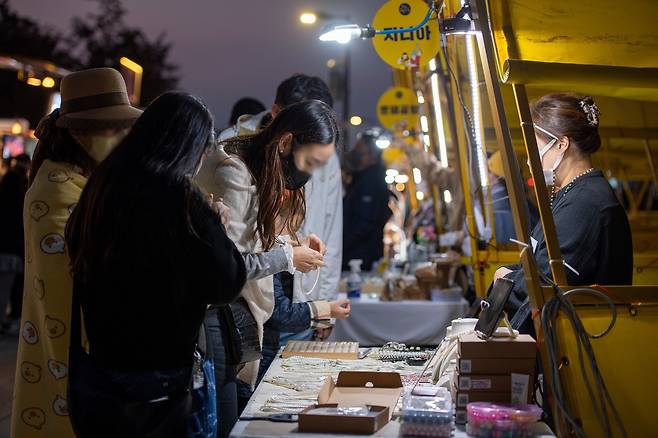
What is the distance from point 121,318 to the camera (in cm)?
251

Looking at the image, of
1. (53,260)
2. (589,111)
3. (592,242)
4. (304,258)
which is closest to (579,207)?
(592,242)

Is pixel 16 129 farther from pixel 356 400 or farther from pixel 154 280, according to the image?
pixel 154 280

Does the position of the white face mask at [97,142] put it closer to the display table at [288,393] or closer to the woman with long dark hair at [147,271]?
the woman with long dark hair at [147,271]

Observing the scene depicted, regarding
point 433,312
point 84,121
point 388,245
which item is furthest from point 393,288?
point 388,245

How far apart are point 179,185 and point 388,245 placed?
1476 centimetres

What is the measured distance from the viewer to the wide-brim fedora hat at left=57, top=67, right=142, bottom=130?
319cm

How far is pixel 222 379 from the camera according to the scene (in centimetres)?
329

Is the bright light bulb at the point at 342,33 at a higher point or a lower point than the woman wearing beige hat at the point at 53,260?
higher

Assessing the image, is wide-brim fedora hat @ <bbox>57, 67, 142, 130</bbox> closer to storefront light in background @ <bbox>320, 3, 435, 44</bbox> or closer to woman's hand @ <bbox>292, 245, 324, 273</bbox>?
woman's hand @ <bbox>292, 245, 324, 273</bbox>

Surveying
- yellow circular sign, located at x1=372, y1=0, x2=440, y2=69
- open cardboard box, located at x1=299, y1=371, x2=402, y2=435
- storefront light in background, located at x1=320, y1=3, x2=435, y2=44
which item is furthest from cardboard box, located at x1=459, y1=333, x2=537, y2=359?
yellow circular sign, located at x1=372, y1=0, x2=440, y2=69

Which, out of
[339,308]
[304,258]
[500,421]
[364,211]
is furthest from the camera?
[364,211]

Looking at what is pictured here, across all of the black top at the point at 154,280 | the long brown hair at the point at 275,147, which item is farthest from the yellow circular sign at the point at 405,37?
the black top at the point at 154,280

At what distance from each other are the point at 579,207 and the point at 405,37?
A: 8.69 feet

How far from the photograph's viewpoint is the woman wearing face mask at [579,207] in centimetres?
366
